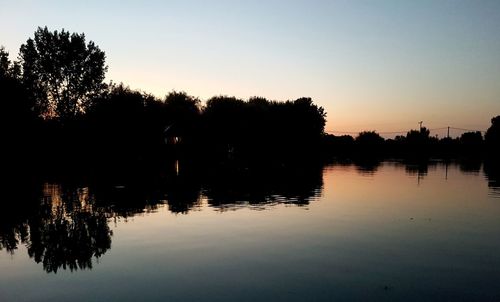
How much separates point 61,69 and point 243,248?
246 feet

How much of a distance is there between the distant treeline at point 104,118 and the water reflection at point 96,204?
26224mm

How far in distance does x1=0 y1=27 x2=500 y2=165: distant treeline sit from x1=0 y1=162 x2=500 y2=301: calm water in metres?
32.0

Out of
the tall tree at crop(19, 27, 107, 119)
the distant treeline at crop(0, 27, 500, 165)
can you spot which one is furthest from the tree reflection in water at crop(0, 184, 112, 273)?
the tall tree at crop(19, 27, 107, 119)

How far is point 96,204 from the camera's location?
2328 cm

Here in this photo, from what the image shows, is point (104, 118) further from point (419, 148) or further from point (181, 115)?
point (419, 148)

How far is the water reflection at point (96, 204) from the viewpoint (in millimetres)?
14258

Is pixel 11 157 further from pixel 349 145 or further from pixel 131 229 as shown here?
pixel 349 145

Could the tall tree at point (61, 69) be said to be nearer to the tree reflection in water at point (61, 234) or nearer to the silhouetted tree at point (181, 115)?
the silhouetted tree at point (181, 115)

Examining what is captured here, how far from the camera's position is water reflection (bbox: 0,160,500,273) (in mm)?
14258

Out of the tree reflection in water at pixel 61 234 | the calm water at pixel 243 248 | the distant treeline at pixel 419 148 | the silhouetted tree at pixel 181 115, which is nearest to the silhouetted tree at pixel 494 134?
the distant treeline at pixel 419 148

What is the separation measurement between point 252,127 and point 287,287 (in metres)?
102

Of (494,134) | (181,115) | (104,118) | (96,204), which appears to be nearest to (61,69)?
(104,118)

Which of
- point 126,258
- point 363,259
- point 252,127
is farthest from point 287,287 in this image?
point 252,127

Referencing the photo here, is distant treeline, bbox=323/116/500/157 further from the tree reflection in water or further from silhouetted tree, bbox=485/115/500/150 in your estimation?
the tree reflection in water
